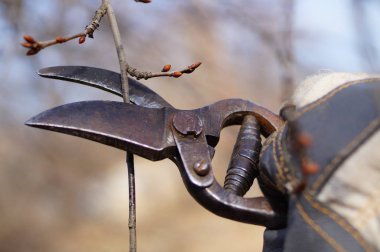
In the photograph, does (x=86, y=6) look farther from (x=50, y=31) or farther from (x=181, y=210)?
(x=181, y=210)

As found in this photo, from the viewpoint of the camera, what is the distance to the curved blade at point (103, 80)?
80 cm

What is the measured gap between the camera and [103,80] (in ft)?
2.66

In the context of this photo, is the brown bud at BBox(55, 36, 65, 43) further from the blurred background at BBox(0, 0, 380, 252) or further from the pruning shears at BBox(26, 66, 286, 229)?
the blurred background at BBox(0, 0, 380, 252)

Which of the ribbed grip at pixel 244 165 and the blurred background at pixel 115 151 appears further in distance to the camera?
the blurred background at pixel 115 151

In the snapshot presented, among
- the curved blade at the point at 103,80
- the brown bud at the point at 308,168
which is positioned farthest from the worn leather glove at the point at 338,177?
the curved blade at the point at 103,80

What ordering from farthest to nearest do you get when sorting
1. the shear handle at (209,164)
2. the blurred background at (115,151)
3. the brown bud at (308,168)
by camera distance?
1. the blurred background at (115,151)
2. the shear handle at (209,164)
3. the brown bud at (308,168)

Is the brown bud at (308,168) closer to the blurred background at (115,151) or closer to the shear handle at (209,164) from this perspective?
the shear handle at (209,164)

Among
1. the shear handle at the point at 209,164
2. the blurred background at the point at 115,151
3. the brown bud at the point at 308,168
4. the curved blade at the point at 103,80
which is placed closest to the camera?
the brown bud at the point at 308,168

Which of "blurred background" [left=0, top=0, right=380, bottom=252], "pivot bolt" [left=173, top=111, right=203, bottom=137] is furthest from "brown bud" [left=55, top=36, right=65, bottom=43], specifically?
"blurred background" [left=0, top=0, right=380, bottom=252]

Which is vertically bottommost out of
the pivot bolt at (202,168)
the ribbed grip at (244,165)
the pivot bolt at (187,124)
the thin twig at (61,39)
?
the ribbed grip at (244,165)

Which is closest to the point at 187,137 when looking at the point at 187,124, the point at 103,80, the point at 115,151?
the point at 187,124

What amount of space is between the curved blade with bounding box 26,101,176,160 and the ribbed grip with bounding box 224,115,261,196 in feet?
0.25

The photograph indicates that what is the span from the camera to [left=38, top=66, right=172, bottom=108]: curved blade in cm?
80

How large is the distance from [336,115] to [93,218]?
12.5ft
